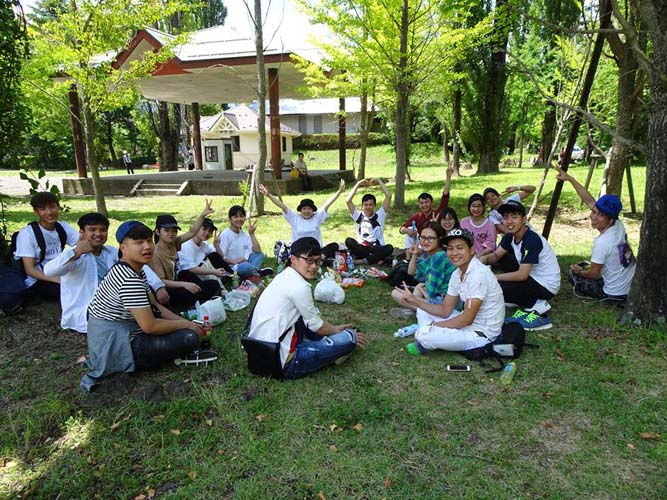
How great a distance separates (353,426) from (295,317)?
934 millimetres

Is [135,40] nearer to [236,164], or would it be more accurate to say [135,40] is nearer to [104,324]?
[104,324]

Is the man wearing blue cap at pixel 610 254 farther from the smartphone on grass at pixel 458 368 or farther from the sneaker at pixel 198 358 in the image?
the sneaker at pixel 198 358

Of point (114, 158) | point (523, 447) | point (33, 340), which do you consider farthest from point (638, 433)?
point (114, 158)

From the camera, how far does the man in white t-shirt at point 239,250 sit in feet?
20.6

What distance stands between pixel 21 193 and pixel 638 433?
66.6 ft

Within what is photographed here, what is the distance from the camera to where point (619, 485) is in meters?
2.57

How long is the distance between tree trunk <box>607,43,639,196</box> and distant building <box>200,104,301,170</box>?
856 inches

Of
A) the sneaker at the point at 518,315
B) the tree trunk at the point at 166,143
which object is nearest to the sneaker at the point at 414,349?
the sneaker at the point at 518,315

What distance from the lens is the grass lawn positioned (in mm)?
2627

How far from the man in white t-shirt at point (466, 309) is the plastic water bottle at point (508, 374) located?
0.96 feet

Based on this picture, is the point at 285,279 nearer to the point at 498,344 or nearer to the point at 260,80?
the point at 498,344

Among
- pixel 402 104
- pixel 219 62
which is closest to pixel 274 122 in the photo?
pixel 219 62

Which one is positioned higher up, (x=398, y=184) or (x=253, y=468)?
(x=398, y=184)

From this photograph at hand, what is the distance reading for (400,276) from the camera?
6176mm
